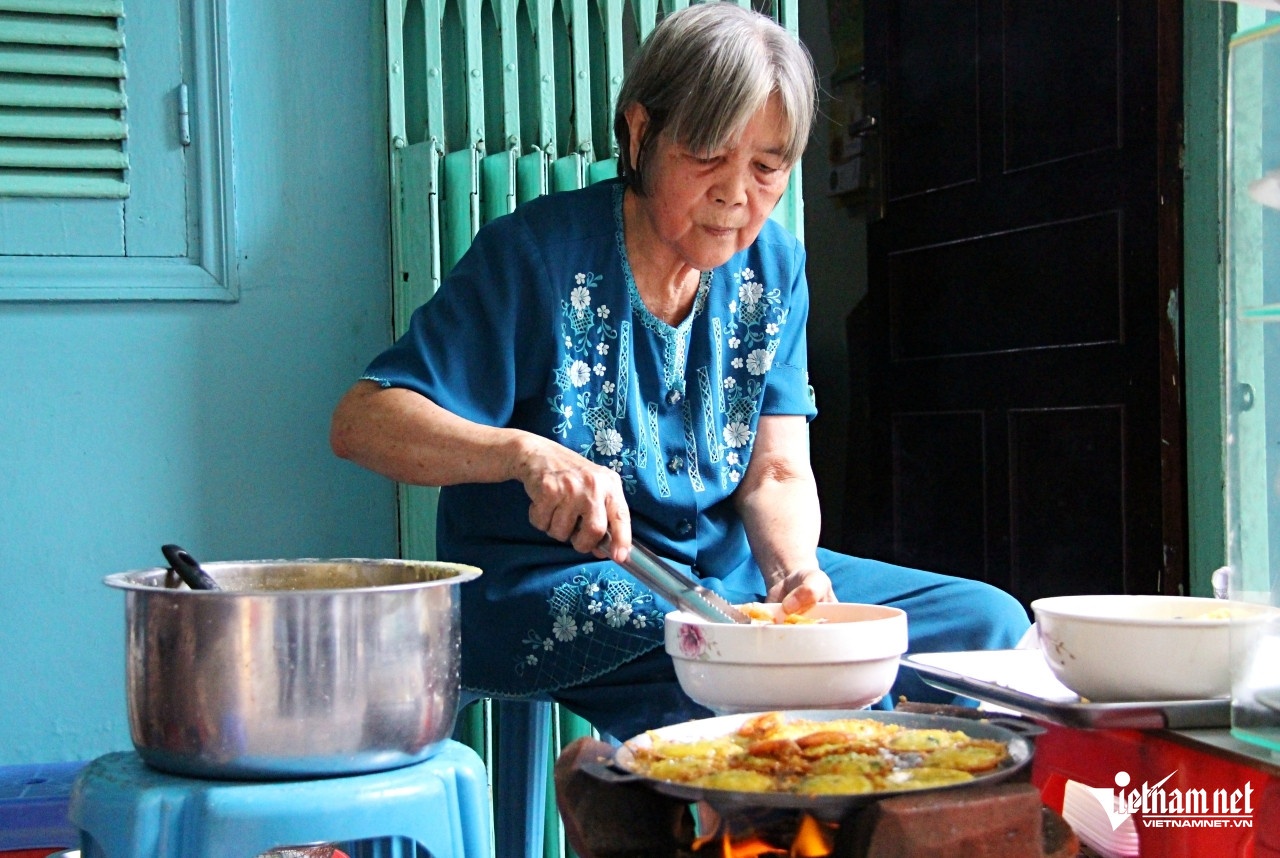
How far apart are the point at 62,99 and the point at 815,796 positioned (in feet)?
6.03

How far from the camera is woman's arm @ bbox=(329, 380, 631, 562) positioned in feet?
4.42

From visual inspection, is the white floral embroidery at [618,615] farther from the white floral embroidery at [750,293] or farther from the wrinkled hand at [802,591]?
the white floral embroidery at [750,293]

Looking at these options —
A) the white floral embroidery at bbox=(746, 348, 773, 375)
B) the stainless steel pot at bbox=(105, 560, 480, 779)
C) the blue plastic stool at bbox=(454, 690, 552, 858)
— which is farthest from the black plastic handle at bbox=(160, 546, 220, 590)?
the white floral embroidery at bbox=(746, 348, 773, 375)

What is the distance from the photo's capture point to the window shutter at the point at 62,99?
6.88 feet

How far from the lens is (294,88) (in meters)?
2.26

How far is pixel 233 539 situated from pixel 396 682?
110 centimetres

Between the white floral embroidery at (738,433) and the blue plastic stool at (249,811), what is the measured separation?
79cm

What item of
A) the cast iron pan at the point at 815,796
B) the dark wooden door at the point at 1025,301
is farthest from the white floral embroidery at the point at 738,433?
the dark wooden door at the point at 1025,301

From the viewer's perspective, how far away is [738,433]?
1.93 metres

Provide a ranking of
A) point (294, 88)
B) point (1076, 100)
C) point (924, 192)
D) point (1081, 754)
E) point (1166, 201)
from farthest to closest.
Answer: point (924, 192) < point (1076, 100) < point (1166, 201) < point (294, 88) < point (1081, 754)

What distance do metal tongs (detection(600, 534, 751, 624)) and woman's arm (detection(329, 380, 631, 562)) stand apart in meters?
0.02

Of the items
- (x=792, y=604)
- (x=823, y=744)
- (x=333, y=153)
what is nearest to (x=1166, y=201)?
(x=333, y=153)

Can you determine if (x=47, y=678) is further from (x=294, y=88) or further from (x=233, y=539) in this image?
(x=294, y=88)

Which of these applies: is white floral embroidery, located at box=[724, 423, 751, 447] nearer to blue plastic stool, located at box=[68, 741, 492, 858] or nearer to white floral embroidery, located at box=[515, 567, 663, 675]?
white floral embroidery, located at box=[515, 567, 663, 675]
